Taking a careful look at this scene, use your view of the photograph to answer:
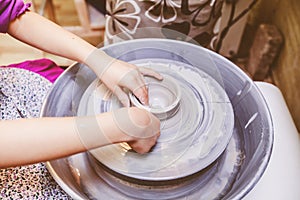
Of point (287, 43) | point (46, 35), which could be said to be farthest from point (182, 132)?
point (287, 43)

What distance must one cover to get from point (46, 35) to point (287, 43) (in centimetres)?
120

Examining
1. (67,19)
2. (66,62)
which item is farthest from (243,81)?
(67,19)

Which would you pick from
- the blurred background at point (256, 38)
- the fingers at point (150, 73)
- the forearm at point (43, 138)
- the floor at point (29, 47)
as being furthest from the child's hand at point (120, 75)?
the floor at point (29, 47)

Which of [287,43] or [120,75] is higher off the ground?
[120,75]

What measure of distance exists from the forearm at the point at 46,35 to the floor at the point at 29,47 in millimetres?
928

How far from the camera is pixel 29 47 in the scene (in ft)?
7.18

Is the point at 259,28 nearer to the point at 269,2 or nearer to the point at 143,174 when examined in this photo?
the point at 269,2

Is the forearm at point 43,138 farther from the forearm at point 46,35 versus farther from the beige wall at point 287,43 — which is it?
the beige wall at point 287,43

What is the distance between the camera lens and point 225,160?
985 mm

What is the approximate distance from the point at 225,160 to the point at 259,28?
118 cm

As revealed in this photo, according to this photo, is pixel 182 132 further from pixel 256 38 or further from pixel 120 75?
pixel 256 38

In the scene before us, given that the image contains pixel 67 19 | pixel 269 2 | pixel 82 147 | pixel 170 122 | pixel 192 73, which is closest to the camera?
pixel 82 147

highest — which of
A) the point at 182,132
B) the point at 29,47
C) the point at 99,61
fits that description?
the point at 99,61

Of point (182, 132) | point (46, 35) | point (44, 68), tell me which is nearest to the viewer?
point (182, 132)
